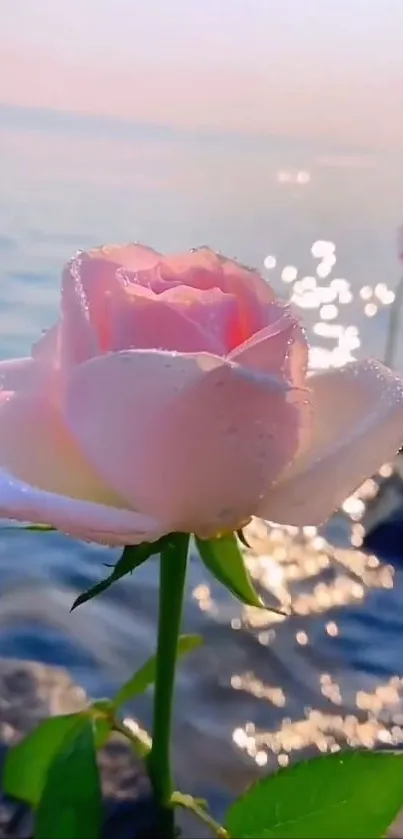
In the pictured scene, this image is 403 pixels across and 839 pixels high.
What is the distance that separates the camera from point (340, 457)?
0.21 m

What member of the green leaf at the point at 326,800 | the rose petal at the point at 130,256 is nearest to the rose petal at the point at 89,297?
the rose petal at the point at 130,256

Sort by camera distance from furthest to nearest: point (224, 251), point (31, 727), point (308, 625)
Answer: point (224, 251)
point (308, 625)
point (31, 727)

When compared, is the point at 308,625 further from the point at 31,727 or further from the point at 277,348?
the point at 277,348

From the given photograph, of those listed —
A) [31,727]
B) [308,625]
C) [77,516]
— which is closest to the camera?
[77,516]

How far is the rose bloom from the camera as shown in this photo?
189 mm

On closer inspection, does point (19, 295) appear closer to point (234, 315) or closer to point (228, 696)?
point (228, 696)

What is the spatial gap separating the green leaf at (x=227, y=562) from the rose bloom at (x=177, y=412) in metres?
0.02

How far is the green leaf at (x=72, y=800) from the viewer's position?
0.68 ft

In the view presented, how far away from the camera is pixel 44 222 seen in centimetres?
78

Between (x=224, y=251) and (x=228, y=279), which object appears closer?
(x=228, y=279)

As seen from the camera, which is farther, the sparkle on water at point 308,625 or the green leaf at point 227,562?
the sparkle on water at point 308,625

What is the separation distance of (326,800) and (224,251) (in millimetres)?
544

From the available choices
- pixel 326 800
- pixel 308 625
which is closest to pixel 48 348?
pixel 326 800

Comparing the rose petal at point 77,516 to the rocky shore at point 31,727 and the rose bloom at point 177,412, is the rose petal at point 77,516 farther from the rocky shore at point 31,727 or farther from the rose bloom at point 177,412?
the rocky shore at point 31,727
